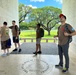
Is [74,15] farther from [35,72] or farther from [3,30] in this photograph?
[35,72]

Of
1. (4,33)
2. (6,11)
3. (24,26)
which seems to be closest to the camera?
(4,33)

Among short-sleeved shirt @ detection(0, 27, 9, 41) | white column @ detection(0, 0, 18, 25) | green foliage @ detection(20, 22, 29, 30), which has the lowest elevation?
short-sleeved shirt @ detection(0, 27, 9, 41)

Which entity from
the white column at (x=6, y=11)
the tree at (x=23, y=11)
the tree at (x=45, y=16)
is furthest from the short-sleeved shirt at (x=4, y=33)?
the tree at (x=23, y=11)

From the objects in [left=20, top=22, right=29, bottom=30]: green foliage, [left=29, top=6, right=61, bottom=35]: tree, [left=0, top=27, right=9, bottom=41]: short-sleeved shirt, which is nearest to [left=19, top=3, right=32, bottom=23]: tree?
[left=20, top=22, right=29, bottom=30]: green foliage

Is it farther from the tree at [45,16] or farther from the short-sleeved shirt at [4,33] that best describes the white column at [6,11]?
the tree at [45,16]

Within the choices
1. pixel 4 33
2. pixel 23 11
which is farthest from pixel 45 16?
pixel 4 33

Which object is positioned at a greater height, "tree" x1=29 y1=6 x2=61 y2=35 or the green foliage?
"tree" x1=29 y1=6 x2=61 y2=35

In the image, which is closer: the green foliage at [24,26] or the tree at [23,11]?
the green foliage at [24,26]

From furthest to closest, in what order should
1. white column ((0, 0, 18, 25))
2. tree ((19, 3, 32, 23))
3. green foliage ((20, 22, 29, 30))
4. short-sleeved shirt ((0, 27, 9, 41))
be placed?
tree ((19, 3, 32, 23)) → green foliage ((20, 22, 29, 30)) → white column ((0, 0, 18, 25)) → short-sleeved shirt ((0, 27, 9, 41))

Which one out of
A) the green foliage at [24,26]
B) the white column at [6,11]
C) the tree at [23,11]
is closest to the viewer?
the white column at [6,11]

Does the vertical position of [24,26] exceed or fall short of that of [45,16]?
it falls short

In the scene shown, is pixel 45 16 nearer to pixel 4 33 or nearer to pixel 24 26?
pixel 24 26

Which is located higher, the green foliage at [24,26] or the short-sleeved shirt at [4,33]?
the green foliage at [24,26]

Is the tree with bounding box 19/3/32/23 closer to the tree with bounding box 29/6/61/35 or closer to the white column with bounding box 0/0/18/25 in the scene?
the tree with bounding box 29/6/61/35
